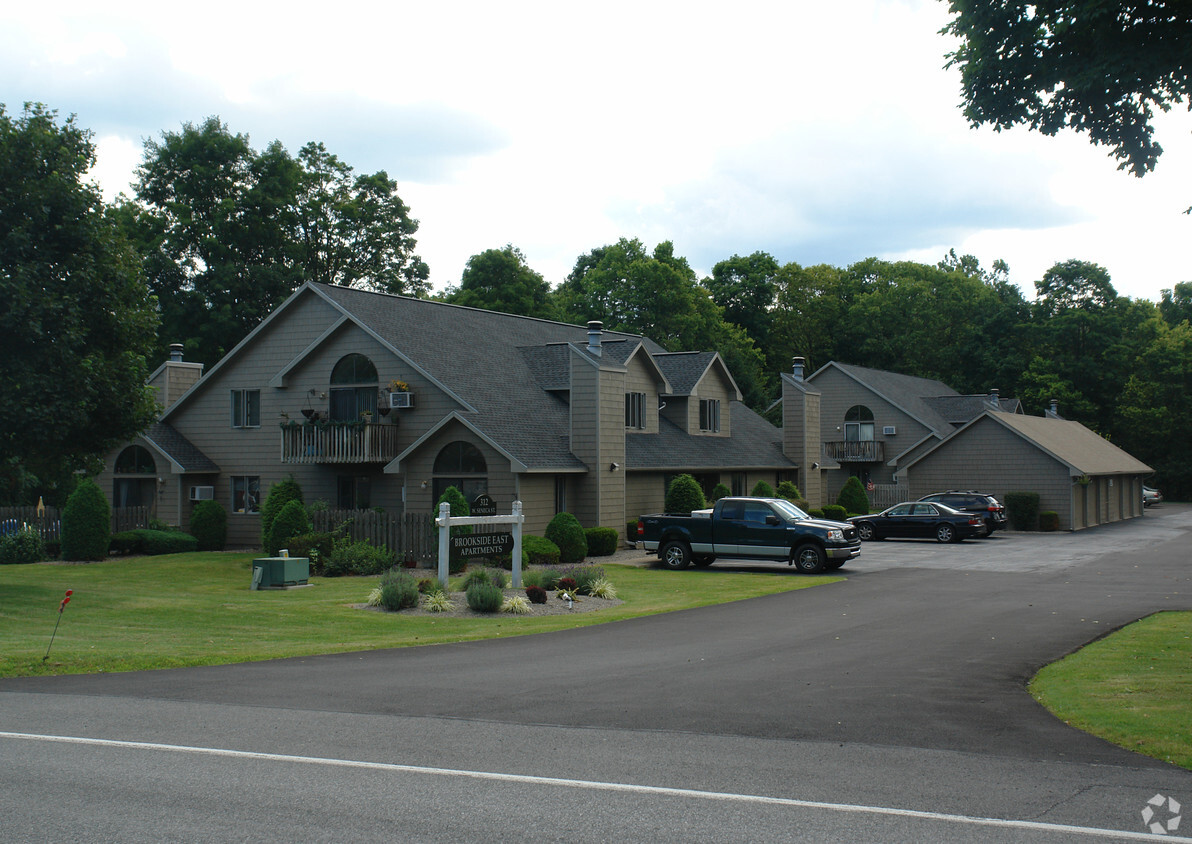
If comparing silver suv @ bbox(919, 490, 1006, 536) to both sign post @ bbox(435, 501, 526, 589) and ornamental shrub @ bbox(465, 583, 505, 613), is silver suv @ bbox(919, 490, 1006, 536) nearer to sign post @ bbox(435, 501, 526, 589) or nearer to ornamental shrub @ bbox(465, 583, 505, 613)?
sign post @ bbox(435, 501, 526, 589)

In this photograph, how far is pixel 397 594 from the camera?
1945 centimetres

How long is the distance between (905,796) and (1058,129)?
9780mm

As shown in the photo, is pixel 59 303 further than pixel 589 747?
Yes

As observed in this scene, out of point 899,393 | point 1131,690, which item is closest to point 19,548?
point 1131,690

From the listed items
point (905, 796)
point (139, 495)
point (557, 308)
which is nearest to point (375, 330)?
point (139, 495)

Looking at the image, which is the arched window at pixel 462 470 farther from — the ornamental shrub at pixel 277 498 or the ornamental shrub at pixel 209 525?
Answer: the ornamental shrub at pixel 209 525

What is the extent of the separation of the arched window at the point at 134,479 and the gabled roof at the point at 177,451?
641 millimetres

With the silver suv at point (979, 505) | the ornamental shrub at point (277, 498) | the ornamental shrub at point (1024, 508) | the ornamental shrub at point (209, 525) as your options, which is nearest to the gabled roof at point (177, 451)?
the ornamental shrub at point (209, 525)

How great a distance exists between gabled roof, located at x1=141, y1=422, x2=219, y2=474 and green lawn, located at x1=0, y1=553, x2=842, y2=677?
301 inches

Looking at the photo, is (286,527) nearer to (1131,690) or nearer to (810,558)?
(810,558)

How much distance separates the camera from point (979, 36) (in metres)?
13.0

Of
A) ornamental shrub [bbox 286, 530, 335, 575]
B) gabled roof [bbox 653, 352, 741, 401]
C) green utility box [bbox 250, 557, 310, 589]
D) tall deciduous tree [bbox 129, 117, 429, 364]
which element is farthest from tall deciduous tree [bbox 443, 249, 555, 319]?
green utility box [bbox 250, 557, 310, 589]

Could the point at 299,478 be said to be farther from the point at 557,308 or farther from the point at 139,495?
the point at 557,308

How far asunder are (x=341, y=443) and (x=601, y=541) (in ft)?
29.0
